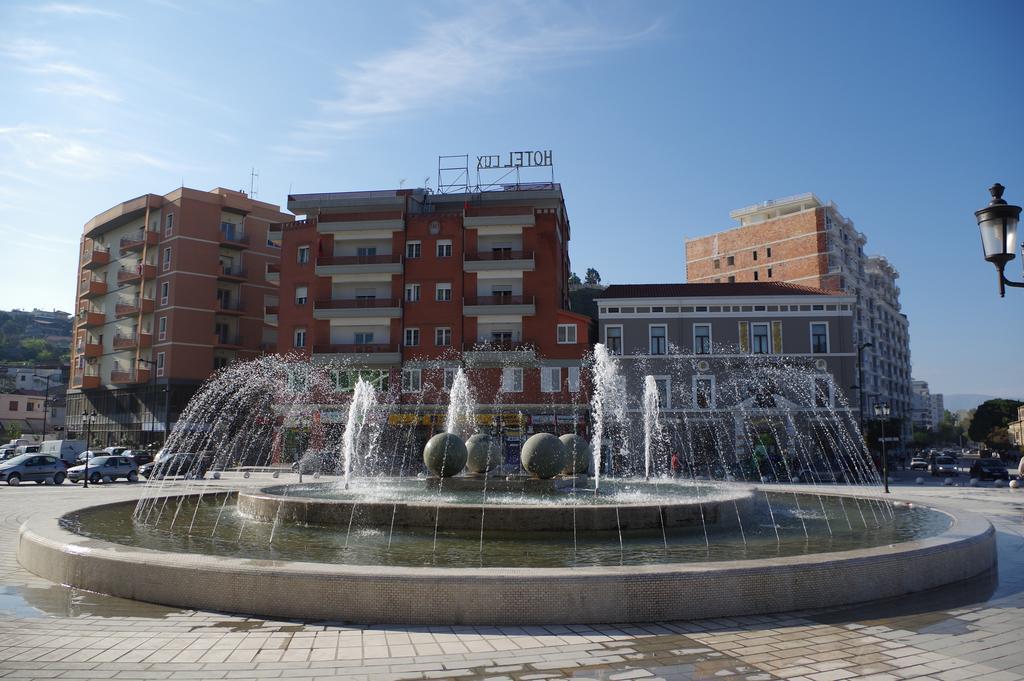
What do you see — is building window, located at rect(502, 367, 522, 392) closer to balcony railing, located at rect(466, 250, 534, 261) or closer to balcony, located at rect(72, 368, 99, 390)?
balcony railing, located at rect(466, 250, 534, 261)

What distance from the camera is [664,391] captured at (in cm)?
4134

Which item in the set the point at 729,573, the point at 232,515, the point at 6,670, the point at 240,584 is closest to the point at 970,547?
the point at 729,573

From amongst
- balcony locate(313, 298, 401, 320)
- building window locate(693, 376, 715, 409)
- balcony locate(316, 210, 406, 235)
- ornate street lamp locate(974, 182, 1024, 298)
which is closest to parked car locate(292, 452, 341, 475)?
balcony locate(313, 298, 401, 320)

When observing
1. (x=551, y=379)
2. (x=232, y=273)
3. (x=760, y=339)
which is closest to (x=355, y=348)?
(x=551, y=379)

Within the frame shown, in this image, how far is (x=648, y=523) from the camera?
41.7ft

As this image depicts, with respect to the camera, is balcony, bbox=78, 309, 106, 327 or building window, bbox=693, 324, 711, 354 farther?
balcony, bbox=78, 309, 106, 327

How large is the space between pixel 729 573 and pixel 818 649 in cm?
127

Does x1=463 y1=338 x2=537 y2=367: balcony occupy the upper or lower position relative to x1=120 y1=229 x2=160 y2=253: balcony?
lower

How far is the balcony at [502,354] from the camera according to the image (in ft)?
136

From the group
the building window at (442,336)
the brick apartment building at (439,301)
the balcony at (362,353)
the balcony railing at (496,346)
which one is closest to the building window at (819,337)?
the brick apartment building at (439,301)

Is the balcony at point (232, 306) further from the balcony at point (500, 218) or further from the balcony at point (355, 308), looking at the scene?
the balcony at point (500, 218)

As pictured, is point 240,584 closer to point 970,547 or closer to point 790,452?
point 970,547

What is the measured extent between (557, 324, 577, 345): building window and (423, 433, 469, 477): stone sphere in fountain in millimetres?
→ 25177

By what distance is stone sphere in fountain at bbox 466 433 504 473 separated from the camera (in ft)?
60.2
